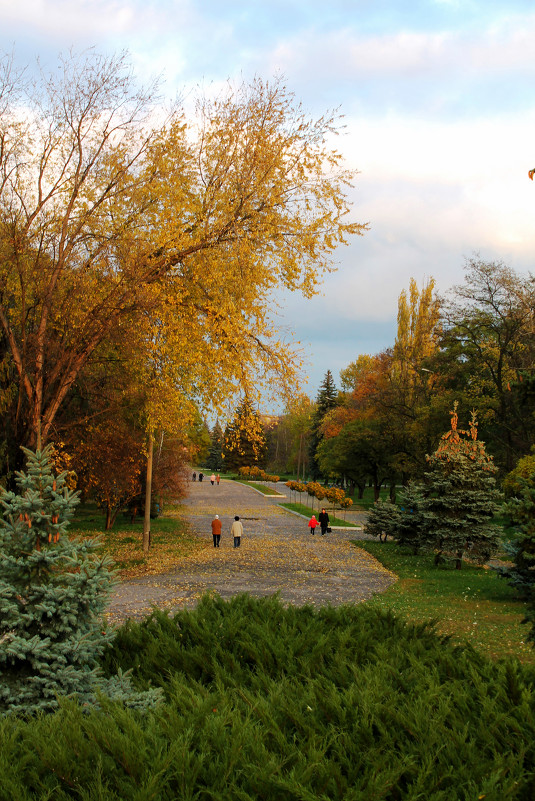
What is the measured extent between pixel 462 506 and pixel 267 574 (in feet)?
20.0

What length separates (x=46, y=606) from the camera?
448 centimetres

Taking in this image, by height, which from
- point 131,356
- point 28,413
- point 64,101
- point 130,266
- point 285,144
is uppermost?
point 64,101

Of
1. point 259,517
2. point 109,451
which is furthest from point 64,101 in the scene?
point 259,517

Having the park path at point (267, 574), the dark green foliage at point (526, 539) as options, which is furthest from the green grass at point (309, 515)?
the dark green foliage at point (526, 539)

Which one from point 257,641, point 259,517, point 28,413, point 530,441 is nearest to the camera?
point 257,641

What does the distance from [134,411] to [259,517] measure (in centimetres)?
1764

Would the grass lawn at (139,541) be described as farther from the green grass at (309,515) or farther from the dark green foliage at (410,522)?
the green grass at (309,515)

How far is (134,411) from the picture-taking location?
63.7ft

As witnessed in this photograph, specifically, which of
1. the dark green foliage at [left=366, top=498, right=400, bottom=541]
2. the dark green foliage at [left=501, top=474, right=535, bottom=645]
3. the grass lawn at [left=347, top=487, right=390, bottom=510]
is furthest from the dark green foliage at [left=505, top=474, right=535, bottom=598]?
the grass lawn at [left=347, top=487, right=390, bottom=510]

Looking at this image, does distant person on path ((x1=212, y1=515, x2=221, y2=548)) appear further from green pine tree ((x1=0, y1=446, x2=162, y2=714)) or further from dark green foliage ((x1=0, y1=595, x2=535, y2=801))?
green pine tree ((x1=0, y1=446, x2=162, y2=714))

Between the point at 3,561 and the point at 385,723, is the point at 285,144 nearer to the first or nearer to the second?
the point at 3,561

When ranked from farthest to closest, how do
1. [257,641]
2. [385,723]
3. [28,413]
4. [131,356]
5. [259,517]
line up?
[259,517], [131,356], [28,413], [257,641], [385,723]

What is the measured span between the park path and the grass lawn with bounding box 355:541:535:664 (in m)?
0.72

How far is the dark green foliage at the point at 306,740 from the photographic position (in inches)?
129
